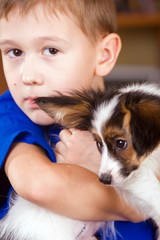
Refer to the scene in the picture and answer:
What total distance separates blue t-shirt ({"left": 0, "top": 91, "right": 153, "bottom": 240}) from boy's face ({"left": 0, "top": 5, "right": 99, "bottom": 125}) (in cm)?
5

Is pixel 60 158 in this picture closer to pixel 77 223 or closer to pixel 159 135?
pixel 77 223

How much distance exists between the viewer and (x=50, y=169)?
1279 mm

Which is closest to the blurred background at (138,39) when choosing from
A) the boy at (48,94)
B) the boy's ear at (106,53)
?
the boy's ear at (106,53)

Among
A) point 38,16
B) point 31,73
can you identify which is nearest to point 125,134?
point 31,73

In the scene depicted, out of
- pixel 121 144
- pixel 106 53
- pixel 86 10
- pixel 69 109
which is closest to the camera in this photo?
pixel 121 144

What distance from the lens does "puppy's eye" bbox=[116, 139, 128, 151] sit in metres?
1.19

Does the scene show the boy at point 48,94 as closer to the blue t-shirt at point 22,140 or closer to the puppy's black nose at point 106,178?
the blue t-shirt at point 22,140

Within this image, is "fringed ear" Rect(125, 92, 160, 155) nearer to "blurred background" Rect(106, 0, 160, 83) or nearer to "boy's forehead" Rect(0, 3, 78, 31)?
"boy's forehead" Rect(0, 3, 78, 31)

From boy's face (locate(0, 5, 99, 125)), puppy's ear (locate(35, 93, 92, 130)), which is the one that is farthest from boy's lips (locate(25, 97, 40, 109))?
puppy's ear (locate(35, 93, 92, 130))

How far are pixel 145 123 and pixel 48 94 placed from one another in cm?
54

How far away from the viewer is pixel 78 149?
1525 mm

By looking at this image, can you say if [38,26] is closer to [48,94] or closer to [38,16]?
[38,16]

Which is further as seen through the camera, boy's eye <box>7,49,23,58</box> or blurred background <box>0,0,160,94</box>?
blurred background <box>0,0,160,94</box>

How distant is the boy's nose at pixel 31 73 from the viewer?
4.78 ft
